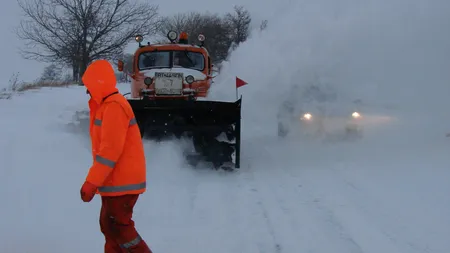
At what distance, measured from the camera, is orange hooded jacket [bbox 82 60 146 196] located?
3.39 meters

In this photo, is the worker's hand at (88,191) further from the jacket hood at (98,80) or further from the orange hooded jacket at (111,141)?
the jacket hood at (98,80)

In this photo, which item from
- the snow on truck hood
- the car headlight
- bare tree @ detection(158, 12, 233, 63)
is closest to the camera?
the snow on truck hood

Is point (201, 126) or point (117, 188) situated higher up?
point (201, 126)

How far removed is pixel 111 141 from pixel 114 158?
12cm

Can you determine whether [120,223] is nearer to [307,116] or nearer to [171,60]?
[171,60]

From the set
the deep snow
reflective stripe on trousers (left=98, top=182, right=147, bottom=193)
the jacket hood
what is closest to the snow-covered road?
the deep snow

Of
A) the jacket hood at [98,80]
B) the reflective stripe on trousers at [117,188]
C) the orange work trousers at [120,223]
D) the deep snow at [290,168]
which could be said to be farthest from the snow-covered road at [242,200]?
the jacket hood at [98,80]

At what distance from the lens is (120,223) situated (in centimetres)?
357

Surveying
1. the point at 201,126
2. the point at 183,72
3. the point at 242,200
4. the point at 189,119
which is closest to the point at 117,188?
the point at 242,200

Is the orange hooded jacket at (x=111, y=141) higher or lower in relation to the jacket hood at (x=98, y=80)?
lower

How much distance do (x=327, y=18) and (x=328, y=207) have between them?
20.7ft

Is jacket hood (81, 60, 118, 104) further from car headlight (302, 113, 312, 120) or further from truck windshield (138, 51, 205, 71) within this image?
car headlight (302, 113, 312, 120)

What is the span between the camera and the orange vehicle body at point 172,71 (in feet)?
30.4

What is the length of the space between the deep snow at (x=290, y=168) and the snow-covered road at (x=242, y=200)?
0.02 meters
